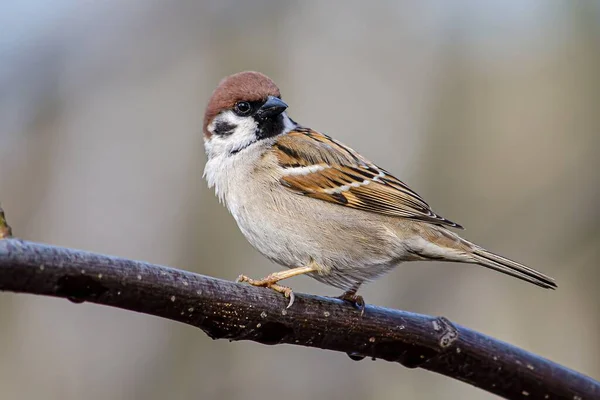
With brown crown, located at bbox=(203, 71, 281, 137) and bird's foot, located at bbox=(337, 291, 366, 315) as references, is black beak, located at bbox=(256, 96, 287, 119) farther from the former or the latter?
bird's foot, located at bbox=(337, 291, 366, 315)

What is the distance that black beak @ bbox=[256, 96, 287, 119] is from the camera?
147 inches

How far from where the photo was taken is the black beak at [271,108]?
3742mm

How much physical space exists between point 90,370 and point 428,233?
3154mm

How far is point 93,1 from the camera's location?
661cm

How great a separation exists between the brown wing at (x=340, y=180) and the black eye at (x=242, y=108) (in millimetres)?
222

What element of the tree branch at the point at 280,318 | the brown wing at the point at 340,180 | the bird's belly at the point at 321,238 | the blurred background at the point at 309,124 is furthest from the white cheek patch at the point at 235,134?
the blurred background at the point at 309,124

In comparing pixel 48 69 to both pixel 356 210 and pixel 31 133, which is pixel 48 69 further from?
pixel 356 210

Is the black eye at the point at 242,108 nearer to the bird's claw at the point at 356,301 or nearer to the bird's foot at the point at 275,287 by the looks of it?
the bird's foot at the point at 275,287

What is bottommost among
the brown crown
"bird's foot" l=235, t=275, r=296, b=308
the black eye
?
"bird's foot" l=235, t=275, r=296, b=308

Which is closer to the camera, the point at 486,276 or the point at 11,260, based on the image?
the point at 11,260

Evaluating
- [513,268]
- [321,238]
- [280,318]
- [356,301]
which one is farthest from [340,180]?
[280,318]

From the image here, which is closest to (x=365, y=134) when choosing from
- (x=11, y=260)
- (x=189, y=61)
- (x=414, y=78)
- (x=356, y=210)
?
(x=414, y=78)

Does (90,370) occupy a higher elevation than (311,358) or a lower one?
lower

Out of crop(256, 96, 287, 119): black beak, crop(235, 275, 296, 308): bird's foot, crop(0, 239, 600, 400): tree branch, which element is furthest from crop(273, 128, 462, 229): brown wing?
crop(0, 239, 600, 400): tree branch
